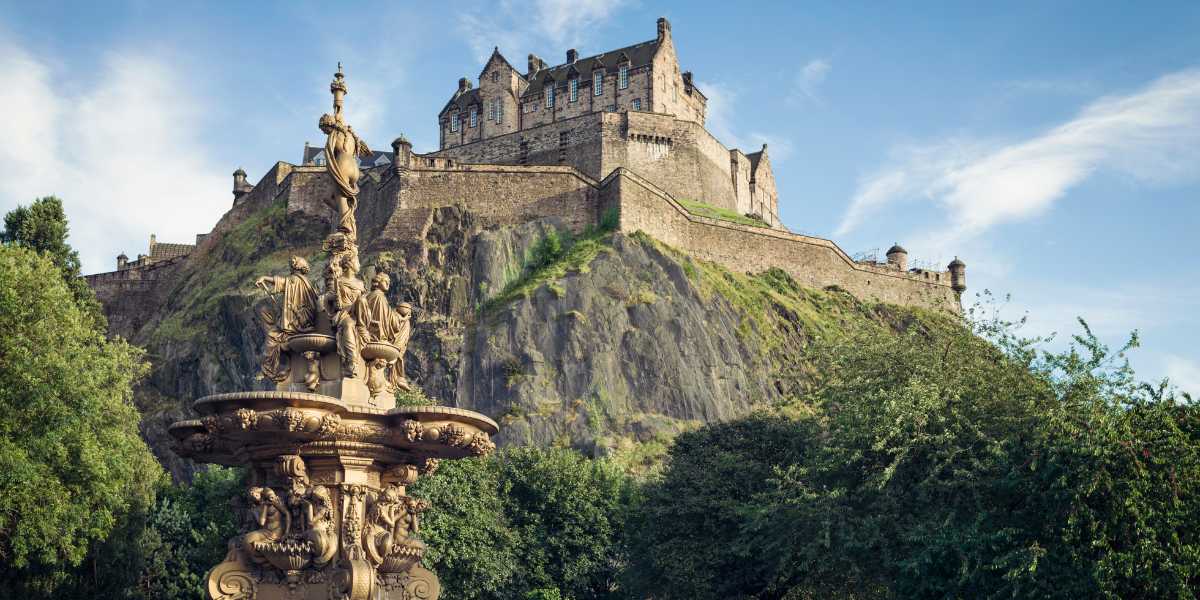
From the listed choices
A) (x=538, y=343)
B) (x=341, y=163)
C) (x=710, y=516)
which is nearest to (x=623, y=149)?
(x=538, y=343)

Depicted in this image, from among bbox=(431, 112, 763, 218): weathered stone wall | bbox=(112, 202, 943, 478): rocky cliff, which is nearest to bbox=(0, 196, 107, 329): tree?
bbox=(112, 202, 943, 478): rocky cliff

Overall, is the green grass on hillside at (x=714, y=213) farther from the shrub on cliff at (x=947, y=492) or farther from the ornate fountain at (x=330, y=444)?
the ornate fountain at (x=330, y=444)

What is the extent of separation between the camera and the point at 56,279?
105 ft

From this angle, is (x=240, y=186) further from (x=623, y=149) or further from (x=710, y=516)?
(x=710, y=516)

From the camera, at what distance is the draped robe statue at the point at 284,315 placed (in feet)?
50.5

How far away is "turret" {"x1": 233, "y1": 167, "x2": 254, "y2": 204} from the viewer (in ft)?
304

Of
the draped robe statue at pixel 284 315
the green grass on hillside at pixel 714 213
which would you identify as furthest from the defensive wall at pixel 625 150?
the draped robe statue at pixel 284 315

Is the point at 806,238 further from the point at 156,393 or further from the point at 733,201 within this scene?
the point at 156,393

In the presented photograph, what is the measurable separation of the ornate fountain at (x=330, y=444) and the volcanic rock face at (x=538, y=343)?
4143 cm

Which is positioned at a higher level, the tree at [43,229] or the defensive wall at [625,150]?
the defensive wall at [625,150]

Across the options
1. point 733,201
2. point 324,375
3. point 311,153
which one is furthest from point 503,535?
point 311,153

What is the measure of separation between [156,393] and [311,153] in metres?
37.7

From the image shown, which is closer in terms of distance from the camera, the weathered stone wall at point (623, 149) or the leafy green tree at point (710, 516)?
the leafy green tree at point (710, 516)

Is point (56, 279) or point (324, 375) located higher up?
point (56, 279)
